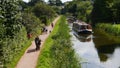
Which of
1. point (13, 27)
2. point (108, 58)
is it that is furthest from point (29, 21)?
point (13, 27)

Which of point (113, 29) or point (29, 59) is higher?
point (29, 59)

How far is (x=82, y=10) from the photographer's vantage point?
121375 millimetres

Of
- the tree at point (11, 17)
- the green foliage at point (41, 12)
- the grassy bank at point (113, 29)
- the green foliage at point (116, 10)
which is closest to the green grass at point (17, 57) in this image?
the tree at point (11, 17)

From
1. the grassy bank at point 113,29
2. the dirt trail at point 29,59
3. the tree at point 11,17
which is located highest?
the tree at point 11,17

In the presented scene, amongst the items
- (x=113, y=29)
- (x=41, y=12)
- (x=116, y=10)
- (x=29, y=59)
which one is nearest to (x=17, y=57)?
(x=29, y=59)

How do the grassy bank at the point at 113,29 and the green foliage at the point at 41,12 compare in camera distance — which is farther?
the green foliage at the point at 41,12

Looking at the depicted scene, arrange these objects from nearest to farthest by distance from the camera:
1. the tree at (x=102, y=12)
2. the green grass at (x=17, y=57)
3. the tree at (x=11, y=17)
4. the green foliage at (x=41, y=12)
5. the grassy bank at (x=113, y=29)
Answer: the green grass at (x=17, y=57)
the tree at (x=11, y=17)
the grassy bank at (x=113, y=29)
the tree at (x=102, y=12)
the green foliage at (x=41, y=12)

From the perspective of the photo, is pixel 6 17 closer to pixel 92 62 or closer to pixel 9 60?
pixel 9 60

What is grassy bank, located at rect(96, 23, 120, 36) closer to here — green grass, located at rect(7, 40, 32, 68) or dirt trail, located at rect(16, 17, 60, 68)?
green grass, located at rect(7, 40, 32, 68)

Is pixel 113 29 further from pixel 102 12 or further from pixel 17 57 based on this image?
pixel 17 57

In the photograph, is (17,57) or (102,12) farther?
(102,12)

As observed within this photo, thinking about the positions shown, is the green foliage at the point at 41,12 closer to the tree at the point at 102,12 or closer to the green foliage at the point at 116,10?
the tree at the point at 102,12

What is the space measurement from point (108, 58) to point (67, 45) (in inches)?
209

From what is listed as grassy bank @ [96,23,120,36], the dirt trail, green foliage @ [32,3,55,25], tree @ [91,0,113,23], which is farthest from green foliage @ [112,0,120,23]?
the dirt trail
